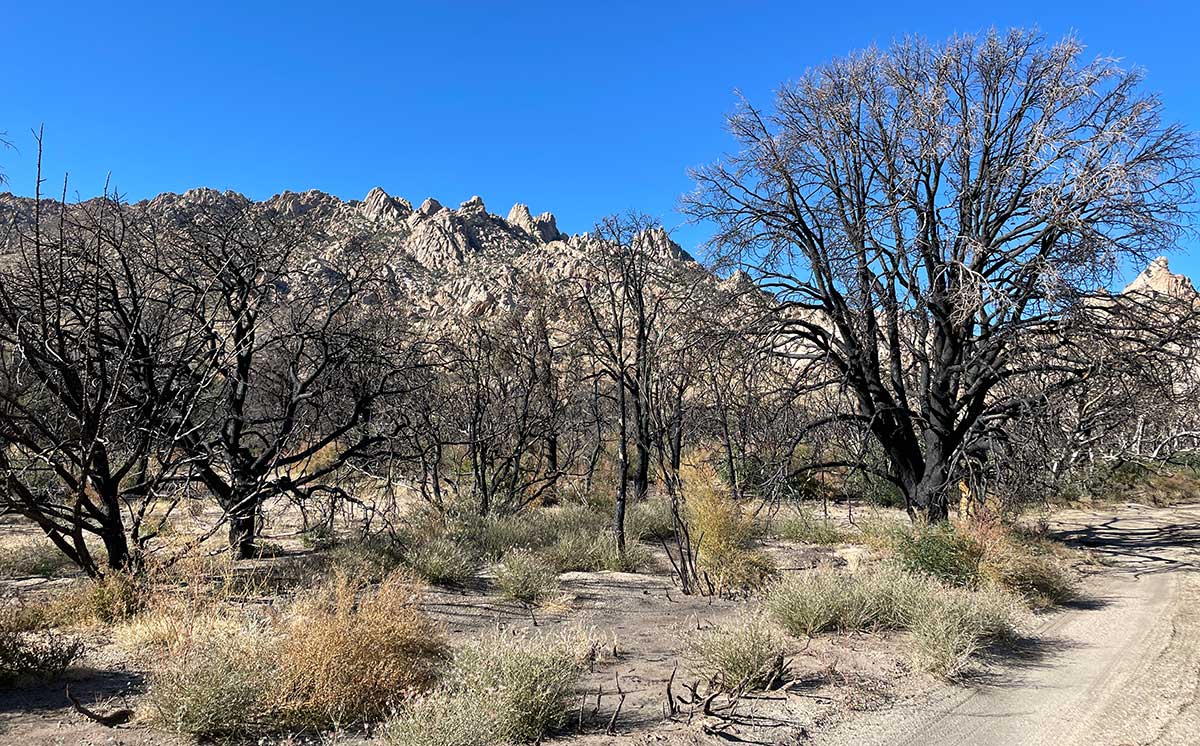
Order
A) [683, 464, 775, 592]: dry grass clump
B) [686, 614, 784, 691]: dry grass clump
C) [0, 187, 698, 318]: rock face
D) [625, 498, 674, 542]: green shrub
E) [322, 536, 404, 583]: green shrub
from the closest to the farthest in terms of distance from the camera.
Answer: [686, 614, 784, 691]: dry grass clump
[322, 536, 404, 583]: green shrub
[683, 464, 775, 592]: dry grass clump
[625, 498, 674, 542]: green shrub
[0, 187, 698, 318]: rock face

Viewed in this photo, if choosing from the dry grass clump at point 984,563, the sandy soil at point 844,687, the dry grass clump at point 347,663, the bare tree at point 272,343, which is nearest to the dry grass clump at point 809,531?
the dry grass clump at point 984,563

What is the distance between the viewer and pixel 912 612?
7.52 m

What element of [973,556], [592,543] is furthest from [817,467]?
[592,543]

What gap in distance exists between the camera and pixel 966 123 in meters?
12.7

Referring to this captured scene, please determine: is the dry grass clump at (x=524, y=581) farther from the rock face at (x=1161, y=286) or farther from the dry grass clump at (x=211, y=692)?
the rock face at (x=1161, y=286)

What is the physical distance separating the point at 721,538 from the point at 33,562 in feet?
35.3

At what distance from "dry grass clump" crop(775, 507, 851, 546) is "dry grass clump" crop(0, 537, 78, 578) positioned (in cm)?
1319

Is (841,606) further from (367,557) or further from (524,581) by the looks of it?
(367,557)

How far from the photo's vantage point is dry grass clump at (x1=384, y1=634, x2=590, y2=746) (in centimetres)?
437

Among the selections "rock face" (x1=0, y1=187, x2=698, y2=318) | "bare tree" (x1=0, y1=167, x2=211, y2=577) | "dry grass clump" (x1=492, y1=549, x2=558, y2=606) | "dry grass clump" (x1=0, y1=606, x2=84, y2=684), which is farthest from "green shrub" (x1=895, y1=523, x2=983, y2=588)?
"rock face" (x1=0, y1=187, x2=698, y2=318)

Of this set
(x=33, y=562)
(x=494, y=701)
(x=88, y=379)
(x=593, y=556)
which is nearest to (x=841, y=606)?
(x=494, y=701)

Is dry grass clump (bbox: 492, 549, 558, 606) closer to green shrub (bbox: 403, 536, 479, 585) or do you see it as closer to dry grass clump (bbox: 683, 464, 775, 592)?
green shrub (bbox: 403, 536, 479, 585)

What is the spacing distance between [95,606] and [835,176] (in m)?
13.5

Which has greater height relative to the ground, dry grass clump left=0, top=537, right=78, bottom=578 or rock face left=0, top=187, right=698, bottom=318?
rock face left=0, top=187, right=698, bottom=318
